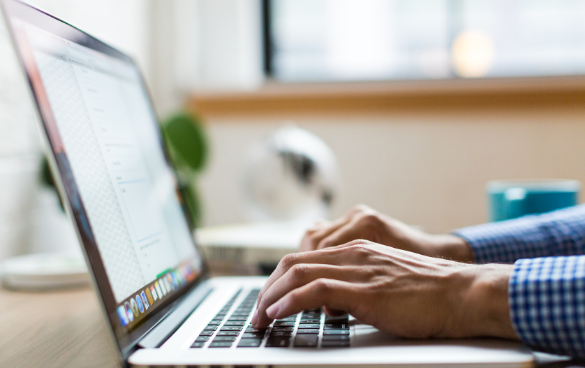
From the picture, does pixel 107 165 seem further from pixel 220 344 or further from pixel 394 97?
pixel 394 97

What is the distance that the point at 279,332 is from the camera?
16.2 inches

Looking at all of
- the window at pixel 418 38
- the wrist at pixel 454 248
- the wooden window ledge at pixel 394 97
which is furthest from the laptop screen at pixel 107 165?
the window at pixel 418 38

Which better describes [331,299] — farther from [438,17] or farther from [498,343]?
[438,17]

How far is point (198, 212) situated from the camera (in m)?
1.14

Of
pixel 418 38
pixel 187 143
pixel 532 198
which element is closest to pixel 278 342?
pixel 532 198

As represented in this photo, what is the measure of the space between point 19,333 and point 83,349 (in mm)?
108

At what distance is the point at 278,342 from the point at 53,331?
0.85 ft

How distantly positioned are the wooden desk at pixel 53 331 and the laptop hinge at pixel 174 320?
0.11 ft

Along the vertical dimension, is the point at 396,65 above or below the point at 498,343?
above

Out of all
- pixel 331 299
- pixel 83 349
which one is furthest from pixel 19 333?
pixel 331 299

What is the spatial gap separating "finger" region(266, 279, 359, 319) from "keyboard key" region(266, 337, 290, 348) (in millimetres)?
17

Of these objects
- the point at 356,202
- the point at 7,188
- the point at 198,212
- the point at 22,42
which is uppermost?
the point at 22,42

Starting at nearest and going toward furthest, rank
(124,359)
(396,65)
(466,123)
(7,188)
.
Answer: (124,359) → (7,188) → (466,123) → (396,65)

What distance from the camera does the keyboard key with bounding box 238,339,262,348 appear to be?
37cm
